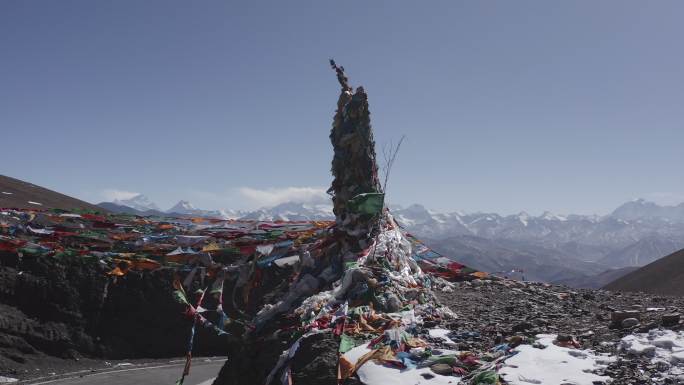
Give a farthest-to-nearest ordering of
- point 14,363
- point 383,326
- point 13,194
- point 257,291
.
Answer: point 13,194
point 257,291
point 14,363
point 383,326

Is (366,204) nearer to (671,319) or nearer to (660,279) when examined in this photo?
(671,319)

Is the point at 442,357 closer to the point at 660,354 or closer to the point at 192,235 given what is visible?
the point at 660,354

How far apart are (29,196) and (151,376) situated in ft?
226

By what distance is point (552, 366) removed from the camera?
324 inches

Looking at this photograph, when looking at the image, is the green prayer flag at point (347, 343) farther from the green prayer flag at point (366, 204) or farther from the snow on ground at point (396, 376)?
the green prayer flag at point (366, 204)

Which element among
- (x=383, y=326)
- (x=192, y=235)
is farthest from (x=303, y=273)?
(x=192, y=235)

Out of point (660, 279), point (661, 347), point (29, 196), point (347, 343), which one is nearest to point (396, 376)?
point (347, 343)

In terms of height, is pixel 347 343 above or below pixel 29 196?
below

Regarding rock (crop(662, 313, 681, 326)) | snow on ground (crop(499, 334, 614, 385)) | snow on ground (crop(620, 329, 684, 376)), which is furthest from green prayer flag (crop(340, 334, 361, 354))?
rock (crop(662, 313, 681, 326))

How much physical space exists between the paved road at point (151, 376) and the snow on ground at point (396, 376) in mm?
12276

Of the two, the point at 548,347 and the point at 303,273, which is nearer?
the point at 548,347

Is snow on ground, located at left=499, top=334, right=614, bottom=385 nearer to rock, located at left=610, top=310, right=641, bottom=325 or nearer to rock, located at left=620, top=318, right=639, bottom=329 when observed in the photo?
rock, located at left=620, top=318, right=639, bottom=329

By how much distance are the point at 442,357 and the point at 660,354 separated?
3.64 m

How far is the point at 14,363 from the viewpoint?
69.2 ft
